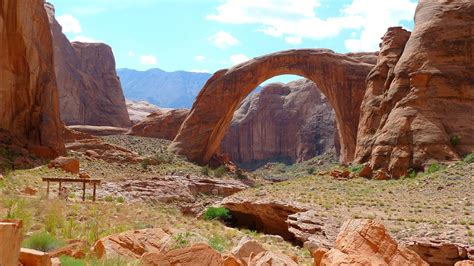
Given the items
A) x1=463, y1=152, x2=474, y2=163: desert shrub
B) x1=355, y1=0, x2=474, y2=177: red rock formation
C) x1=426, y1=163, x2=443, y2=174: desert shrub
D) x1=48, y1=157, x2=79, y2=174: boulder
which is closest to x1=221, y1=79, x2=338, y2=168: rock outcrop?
x1=355, y1=0, x2=474, y2=177: red rock formation

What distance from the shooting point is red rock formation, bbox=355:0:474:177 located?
24031 millimetres

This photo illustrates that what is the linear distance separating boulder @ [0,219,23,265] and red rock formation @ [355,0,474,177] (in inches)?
869

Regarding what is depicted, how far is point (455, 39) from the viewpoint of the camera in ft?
84.4

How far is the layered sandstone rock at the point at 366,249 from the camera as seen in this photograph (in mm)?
6133

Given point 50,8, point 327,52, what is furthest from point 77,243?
→ point 50,8

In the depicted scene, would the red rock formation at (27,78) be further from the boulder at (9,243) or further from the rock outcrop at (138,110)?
the rock outcrop at (138,110)

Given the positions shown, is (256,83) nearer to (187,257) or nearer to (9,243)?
(187,257)

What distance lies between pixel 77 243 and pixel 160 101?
600 feet

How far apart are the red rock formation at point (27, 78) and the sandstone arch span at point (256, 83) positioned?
1257cm

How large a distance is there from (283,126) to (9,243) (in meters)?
58.6

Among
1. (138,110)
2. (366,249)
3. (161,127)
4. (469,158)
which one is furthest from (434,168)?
(138,110)

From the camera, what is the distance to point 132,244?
7.11 m

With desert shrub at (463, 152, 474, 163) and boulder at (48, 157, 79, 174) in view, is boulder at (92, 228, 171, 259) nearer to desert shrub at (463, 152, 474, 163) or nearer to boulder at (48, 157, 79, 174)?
boulder at (48, 157, 79, 174)

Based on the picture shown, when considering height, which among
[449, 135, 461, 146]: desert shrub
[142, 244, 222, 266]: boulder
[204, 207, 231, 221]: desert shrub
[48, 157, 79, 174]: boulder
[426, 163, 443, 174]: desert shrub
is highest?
[449, 135, 461, 146]: desert shrub
